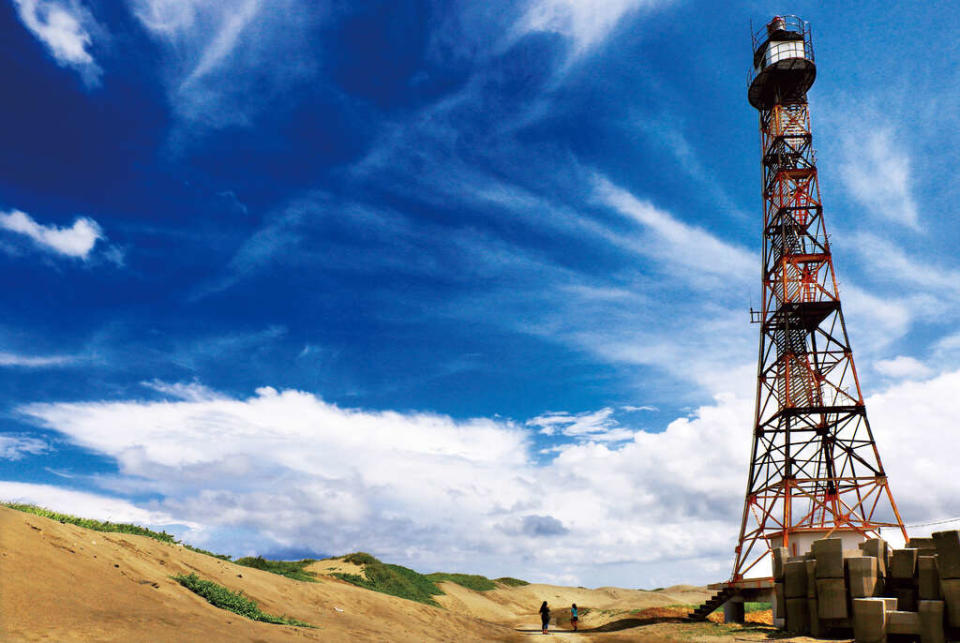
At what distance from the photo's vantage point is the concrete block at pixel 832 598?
1973cm

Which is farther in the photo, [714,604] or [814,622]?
[714,604]

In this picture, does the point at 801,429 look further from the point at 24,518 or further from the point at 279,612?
the point at 24,518

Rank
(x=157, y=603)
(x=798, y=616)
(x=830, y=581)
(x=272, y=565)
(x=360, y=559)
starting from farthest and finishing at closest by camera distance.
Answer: (x=360, y=559)
(x=272, y=565)
(x=798, y=616)
(x=830, y=581)
(x=157, y=603)

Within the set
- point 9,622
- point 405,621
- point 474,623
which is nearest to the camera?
point 9,622

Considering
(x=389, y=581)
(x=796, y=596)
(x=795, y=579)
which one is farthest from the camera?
(x=389, y=581)

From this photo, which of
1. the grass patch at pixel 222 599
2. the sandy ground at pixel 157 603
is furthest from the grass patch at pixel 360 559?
the grass patch at pixel 222 599

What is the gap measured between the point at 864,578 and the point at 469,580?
54098mm

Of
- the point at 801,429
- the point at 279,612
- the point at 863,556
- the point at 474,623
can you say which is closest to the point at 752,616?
the point at 801,429

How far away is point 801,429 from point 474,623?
21.5m

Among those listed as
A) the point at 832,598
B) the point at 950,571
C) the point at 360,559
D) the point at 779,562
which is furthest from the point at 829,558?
the point at 360,559

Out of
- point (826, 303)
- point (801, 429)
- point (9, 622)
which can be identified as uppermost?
point (826, 303)

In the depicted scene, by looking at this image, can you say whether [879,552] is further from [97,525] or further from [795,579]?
[97,525]

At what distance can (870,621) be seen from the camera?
1803 centimetres

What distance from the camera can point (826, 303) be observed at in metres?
36.6
